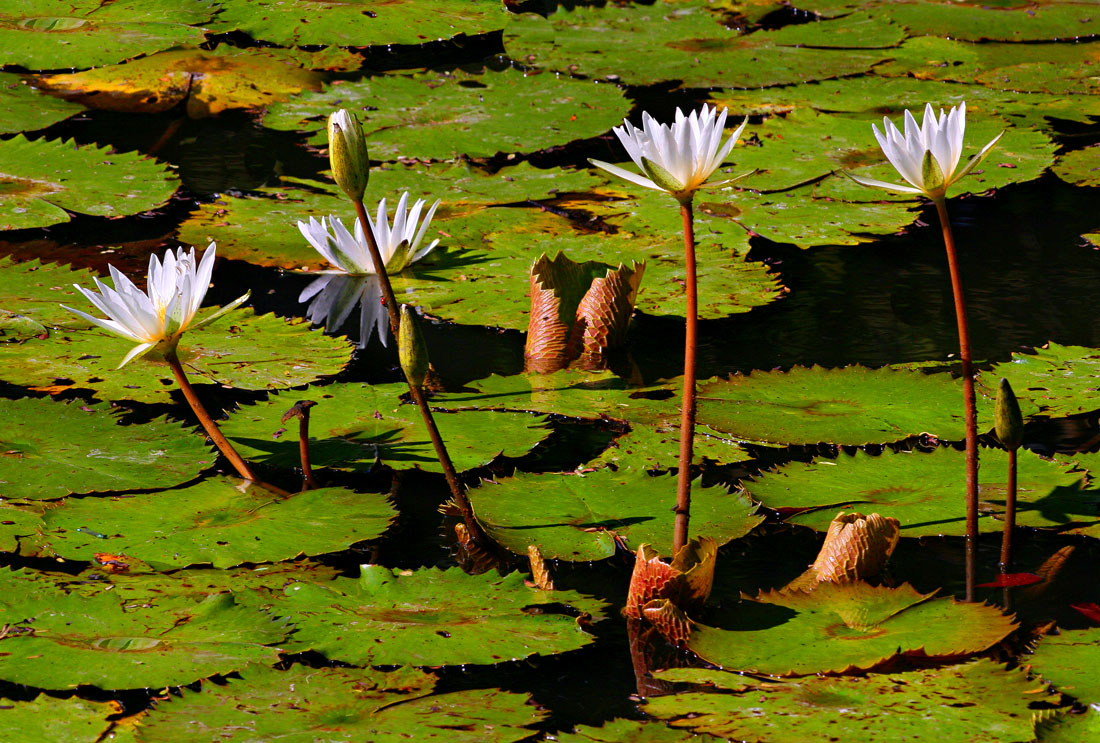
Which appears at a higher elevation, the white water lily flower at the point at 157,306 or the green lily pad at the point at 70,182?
the green lily pad at the point at 70,182

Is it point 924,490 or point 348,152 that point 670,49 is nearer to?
point 924,490

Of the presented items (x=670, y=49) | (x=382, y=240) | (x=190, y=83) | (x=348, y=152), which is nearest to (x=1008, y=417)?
(x=348, y=152)

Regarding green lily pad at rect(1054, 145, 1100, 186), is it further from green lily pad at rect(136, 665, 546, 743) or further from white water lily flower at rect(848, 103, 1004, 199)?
green lily pad at rect(136, 665, 546, 743)

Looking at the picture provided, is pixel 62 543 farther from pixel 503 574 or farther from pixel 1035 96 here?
pixel 1035 96

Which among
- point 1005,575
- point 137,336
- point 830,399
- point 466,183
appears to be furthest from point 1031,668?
point 466,183

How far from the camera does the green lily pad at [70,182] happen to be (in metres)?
3.09

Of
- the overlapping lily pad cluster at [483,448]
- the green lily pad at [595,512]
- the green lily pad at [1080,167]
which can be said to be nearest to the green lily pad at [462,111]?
the overlapping lily pad cluster at [483,448]

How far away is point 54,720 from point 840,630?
97cm

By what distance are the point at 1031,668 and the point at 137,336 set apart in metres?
1.34

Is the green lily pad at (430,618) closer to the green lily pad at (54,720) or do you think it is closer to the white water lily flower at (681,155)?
the green lily pad at (54,720)

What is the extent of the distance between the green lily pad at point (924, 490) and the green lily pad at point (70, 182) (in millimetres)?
2146

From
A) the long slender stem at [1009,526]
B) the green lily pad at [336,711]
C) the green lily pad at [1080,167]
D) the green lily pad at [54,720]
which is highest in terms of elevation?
the green lily pad at [1080,167]

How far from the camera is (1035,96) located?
161 inches

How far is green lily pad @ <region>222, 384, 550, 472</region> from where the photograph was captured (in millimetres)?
1930
